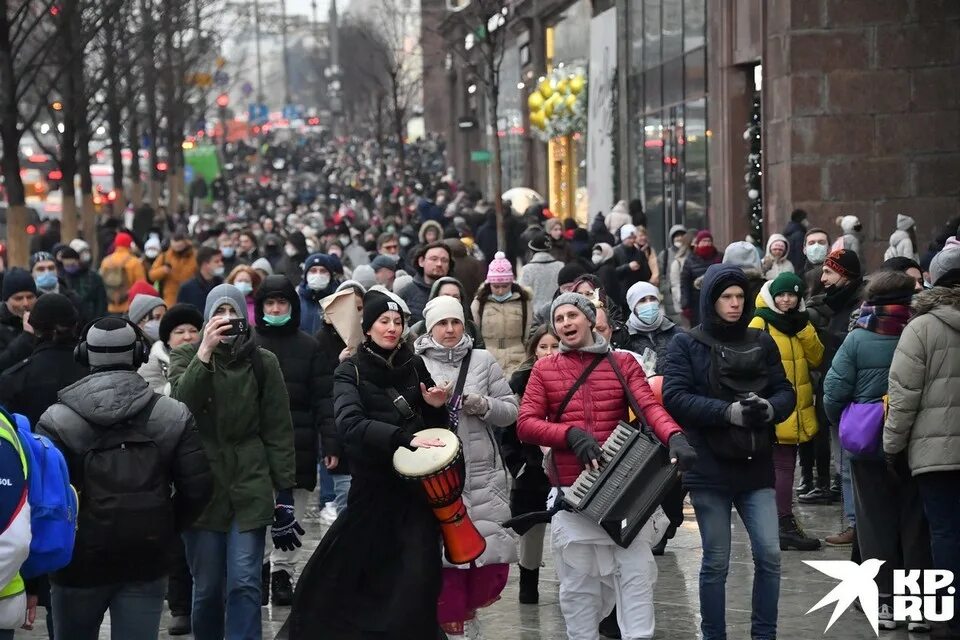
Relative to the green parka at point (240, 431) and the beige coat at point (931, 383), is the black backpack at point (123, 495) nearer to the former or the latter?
the green parka at point (240, 431)

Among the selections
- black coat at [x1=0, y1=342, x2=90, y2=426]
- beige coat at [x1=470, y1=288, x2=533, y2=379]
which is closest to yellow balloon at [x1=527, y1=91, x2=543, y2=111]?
beige coat at [x1=470, y1=288, x2=533, y2=379]

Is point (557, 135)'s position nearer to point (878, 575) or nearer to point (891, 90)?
point (891, 90)

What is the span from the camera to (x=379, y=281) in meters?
14.8

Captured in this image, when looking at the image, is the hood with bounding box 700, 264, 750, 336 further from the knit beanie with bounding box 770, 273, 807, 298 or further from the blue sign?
the blue sign

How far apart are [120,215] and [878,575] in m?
40.4

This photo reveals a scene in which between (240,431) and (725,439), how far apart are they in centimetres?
217

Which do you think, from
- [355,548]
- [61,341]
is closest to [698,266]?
[61,341]

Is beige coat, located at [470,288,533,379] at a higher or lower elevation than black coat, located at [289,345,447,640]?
higher

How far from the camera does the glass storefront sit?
88.8 feet

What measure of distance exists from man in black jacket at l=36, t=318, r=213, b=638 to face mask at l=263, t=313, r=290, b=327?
2.85 m

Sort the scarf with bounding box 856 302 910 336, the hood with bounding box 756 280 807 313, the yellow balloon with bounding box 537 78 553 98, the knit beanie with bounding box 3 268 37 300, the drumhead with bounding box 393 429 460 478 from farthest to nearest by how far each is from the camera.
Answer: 1. the yellow balloon with bounding box 537 78 553 98
2. the knit beanie with bounding box 3 268 37 300
3. the hood with bounding box 756 280 807 313
4. the scarf with bounding box 856 302 910 336
5. the drumhead with bounding box 393 429 460 478

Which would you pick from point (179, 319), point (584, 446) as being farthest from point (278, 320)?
point (584, 446)

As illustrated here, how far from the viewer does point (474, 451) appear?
8188 millimetres

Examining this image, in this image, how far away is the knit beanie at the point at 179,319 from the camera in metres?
8.93
